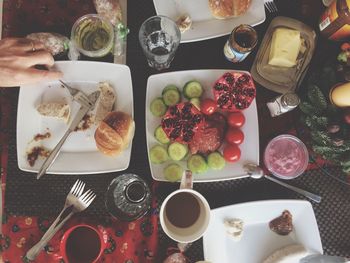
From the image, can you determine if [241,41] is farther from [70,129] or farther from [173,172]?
[70,129]

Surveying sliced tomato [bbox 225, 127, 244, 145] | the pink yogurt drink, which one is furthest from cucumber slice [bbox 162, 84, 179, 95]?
the pink yogurt drink

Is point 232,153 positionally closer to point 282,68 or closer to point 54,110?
point 282,68

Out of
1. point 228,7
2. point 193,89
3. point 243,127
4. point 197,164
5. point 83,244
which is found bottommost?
point 83,244

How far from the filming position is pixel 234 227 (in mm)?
1194

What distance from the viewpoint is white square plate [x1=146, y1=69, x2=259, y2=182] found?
1209 millimetres

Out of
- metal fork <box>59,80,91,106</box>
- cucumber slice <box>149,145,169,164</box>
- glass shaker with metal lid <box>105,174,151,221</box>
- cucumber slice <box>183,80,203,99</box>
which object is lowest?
glass shaker with metal lid <box>105,174,151,221</box>

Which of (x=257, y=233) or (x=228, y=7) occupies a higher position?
(x=228, y=7)

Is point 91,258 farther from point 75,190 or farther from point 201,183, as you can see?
point 201,183

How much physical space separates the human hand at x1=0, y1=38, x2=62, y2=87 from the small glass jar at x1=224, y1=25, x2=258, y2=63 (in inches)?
20.9

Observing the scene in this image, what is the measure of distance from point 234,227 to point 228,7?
0.67 metres

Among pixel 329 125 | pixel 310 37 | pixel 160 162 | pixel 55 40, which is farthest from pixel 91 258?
pixel 310 37

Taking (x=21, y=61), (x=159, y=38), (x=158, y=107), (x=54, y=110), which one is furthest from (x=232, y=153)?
(x=21, y=61)

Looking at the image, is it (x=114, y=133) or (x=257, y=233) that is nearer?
(x=114, y=133)

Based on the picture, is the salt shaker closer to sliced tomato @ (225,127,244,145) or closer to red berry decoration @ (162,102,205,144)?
sliced tomato @ (225,127,244,145)
